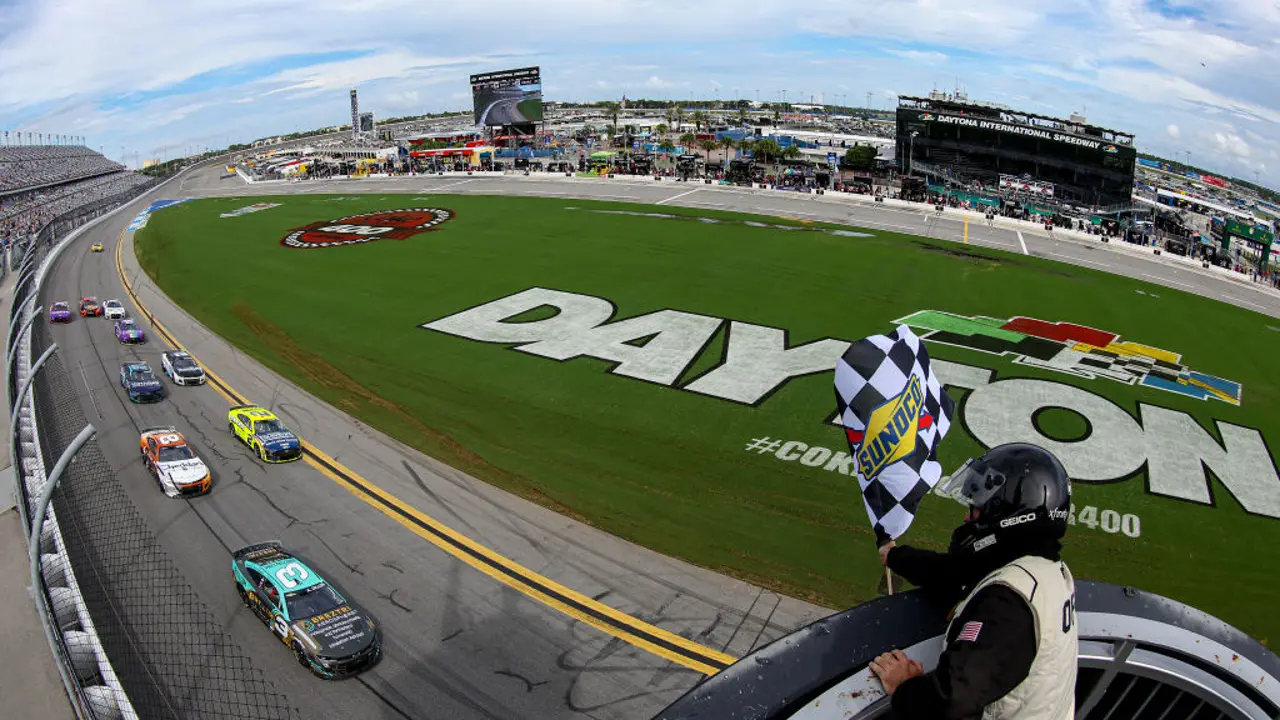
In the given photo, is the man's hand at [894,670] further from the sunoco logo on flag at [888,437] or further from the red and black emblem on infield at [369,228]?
the red and black emblem on infield at [369,228]

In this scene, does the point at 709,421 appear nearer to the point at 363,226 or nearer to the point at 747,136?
the point at 363,226

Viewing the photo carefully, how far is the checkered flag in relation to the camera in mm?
5836

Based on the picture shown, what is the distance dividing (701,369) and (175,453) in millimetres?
17119

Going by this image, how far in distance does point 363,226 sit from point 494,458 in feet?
145

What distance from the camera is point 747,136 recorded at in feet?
477

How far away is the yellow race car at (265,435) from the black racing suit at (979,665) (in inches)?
825

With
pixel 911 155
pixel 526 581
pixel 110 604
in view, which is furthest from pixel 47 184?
pixel 526 581

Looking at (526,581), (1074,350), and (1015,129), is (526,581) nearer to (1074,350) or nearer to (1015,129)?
(1074,350)

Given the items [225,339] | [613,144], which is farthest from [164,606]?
[613,144]

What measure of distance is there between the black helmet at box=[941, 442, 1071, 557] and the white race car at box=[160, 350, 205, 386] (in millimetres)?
29609

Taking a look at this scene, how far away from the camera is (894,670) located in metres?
3.18

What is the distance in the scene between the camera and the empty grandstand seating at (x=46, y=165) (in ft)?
353

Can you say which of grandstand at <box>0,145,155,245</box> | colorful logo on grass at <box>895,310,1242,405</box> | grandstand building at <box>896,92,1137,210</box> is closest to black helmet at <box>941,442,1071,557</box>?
Result: colorful logo on grass at <box>895,310,1242,405</box>

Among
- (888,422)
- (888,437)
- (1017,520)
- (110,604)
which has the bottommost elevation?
(110,604)
